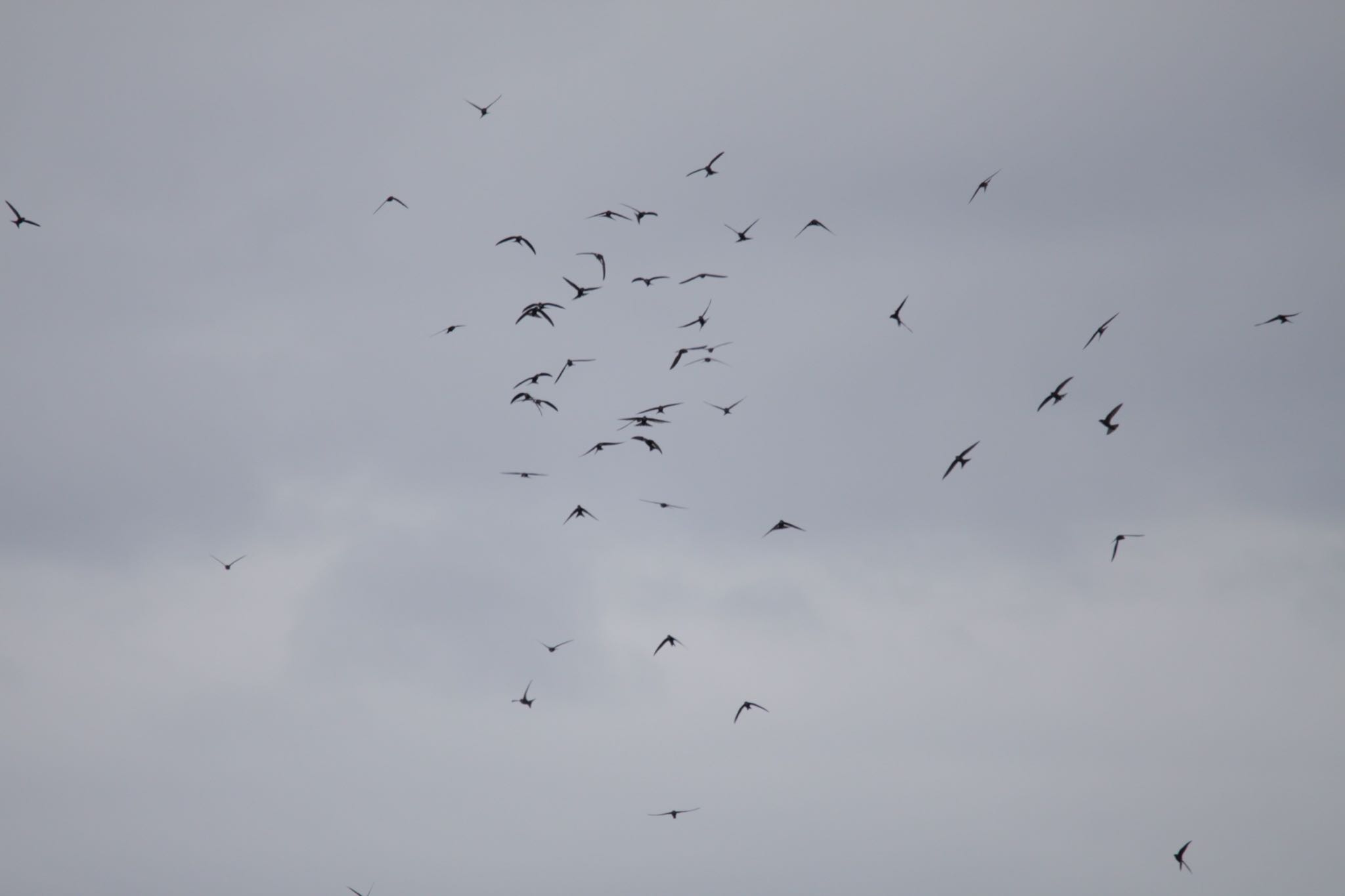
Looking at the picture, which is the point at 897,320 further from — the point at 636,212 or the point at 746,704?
the point at 746,704

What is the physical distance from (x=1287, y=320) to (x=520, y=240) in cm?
5201

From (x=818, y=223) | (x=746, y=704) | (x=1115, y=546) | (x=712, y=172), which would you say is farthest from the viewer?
(x=712, y=172)

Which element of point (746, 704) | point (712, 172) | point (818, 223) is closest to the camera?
point (746, 704)

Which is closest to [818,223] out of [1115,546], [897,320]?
[897,320]

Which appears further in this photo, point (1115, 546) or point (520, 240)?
point (520, 240)

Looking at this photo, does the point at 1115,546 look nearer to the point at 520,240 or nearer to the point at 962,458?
the point at 962,458

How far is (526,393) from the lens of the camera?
8256 centimetres

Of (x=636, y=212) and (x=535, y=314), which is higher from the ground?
(x=636, y=212)

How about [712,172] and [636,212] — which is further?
[712,172]

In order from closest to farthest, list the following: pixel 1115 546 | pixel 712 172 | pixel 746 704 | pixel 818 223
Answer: pixel 1115 546 → pixel 746 704 → pixel 818 223 → pixel 712 172

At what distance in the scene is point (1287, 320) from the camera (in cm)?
8238

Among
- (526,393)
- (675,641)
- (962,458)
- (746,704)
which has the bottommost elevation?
(746,704)

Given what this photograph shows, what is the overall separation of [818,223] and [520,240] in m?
20.5

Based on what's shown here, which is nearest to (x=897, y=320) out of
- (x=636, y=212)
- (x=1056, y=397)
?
(x=1056, y=397)
